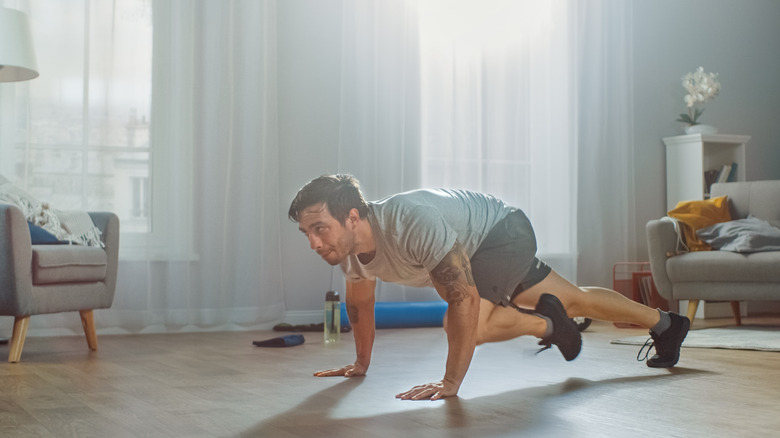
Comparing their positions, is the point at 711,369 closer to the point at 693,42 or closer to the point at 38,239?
the point at 38,239

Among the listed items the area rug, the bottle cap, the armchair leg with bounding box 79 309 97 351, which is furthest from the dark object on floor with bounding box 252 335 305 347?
the area rug

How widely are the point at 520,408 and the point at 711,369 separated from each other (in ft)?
3.45

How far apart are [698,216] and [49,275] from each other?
337 centimetres

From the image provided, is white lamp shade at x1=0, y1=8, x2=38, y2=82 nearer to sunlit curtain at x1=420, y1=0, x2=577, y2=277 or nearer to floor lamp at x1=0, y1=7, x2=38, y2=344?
floor lamp at x1=0, y1=7, x2=38, y2=344

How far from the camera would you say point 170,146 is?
457cm

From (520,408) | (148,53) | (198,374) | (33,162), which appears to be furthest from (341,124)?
(520,408)

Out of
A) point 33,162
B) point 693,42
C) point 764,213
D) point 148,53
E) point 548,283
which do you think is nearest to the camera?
point 548,283

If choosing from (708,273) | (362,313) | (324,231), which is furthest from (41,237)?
(708,273)

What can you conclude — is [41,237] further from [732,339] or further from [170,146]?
[732,339]

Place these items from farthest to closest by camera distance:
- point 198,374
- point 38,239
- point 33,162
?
point 33,162, point 38,239, point 198,374

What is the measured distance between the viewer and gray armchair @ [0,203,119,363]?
3158 mm

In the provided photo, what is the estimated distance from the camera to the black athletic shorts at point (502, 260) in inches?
97.6

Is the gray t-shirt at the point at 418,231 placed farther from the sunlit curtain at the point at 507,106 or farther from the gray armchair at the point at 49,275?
the sunlit curtain at the point at 507,106

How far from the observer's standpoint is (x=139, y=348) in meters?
3.68
